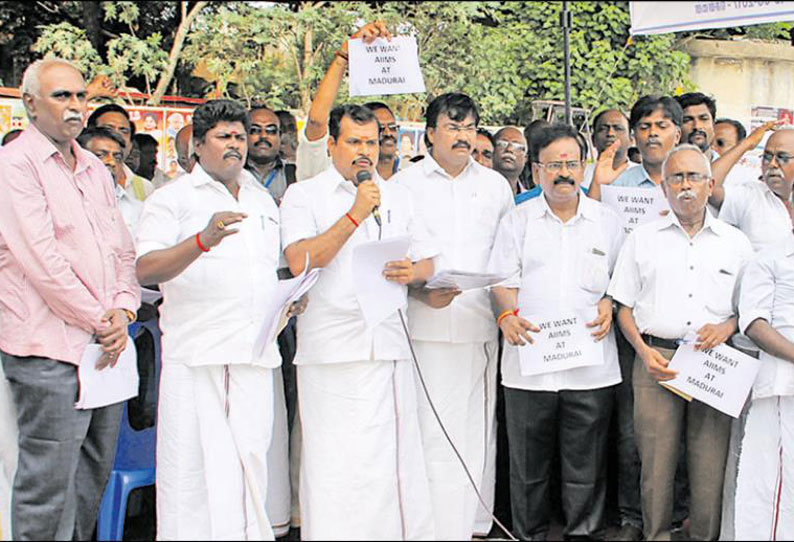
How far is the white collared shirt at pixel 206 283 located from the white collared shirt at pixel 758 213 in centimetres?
231

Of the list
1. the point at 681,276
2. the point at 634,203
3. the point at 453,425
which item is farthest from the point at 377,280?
the point at 634,203

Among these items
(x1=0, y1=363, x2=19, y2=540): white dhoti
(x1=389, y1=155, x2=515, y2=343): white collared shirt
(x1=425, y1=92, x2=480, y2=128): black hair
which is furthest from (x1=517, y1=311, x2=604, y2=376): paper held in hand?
(x1=0, y1=363, x2=19, y2=540): white dhoti

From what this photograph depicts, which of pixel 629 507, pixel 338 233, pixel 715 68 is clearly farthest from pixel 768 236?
pixel 715 68

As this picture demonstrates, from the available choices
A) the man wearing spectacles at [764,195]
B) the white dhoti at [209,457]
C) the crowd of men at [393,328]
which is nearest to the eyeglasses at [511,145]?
the crowd of men at [393,328]

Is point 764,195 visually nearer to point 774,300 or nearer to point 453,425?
point 774,300

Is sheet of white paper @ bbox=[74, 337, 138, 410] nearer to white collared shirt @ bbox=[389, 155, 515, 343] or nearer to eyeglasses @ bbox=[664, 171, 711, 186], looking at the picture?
white collared shirt @ bbox=[389, 155, 515, 343]

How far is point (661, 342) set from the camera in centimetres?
386

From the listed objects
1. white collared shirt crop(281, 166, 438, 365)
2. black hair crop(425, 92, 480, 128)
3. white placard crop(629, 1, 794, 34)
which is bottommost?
white collared shirt crop(281, 166, 438, 365)

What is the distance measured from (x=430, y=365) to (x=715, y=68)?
31.1 ft

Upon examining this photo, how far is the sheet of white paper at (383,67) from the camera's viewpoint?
4.27 metres

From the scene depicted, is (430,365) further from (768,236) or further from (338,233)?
(768,236)

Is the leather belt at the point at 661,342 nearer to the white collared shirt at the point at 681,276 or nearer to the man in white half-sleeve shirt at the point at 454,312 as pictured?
the white collared shirt at the point at 681,276

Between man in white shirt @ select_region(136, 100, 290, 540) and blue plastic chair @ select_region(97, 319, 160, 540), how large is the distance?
1.93ft

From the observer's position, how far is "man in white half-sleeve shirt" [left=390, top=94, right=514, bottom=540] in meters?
4.09
